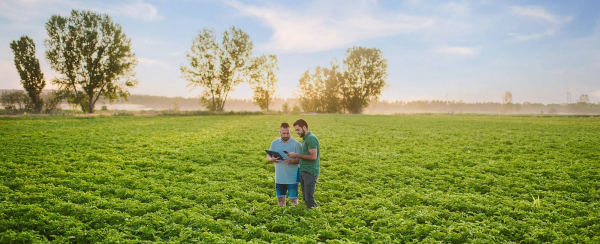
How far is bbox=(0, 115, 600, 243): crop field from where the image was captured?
7.84 m

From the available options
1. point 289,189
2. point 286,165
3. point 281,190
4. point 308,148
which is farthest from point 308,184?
point 308,148

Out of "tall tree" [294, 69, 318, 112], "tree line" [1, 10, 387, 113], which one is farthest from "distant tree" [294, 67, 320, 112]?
"tree line" [1, 10, 387, 113]

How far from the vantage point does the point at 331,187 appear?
494 inches

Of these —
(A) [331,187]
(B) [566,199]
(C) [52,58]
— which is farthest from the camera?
(C) [52,58]

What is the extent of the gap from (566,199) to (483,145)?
14290 millimetres

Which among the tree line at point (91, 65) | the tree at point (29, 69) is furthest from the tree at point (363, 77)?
the tree at point (29, 69)

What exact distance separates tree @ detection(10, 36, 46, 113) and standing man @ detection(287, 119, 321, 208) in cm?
8108

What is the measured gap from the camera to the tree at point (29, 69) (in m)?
66.5

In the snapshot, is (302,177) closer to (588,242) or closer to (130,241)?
(130,241)

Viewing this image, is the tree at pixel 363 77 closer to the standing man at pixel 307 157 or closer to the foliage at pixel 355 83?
the foliage at pixel 355 83

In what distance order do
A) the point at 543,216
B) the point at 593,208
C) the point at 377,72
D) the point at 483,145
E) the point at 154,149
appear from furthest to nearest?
the point at 377,72, the point at 483,145, the point at 154,149, the point at 593,208, the point at 543,216

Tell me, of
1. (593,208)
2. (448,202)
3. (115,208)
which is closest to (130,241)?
(115,208)

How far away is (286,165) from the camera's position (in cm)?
837

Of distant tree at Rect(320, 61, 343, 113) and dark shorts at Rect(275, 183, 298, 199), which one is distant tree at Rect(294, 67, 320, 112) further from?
dark shorts at Rect(275, 183, 298, 199)
